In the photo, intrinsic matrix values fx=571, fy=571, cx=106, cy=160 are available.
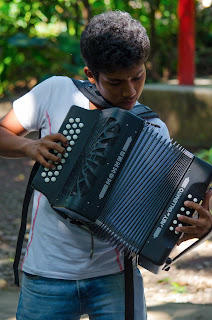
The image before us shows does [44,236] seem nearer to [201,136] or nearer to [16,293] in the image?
[16,293]

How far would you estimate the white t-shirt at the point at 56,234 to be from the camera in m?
1.99

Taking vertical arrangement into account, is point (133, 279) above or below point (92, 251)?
below

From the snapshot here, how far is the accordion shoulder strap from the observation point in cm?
204

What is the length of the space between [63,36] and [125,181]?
4.17m

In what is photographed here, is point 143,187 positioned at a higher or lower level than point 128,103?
lower

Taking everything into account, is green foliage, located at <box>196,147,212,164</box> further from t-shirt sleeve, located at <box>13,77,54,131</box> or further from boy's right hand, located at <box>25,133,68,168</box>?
boy's right hand, located at <box>25,133,68,168</box>

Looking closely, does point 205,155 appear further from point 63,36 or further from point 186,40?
point 186,40

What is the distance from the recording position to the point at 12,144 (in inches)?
80.4

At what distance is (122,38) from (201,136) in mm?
5747

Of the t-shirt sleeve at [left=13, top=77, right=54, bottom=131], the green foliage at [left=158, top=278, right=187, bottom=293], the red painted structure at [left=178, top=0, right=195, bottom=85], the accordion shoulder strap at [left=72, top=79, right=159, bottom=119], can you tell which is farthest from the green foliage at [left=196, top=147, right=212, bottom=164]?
the t-shirt sleeve at [left=13, top=77, right=54, bottom=131]

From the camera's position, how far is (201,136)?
755 cm

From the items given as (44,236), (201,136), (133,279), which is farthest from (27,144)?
(201,136)

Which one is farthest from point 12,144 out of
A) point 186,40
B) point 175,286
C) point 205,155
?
point 186,40

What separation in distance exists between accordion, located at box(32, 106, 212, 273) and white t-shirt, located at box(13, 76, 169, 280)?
7 cm
